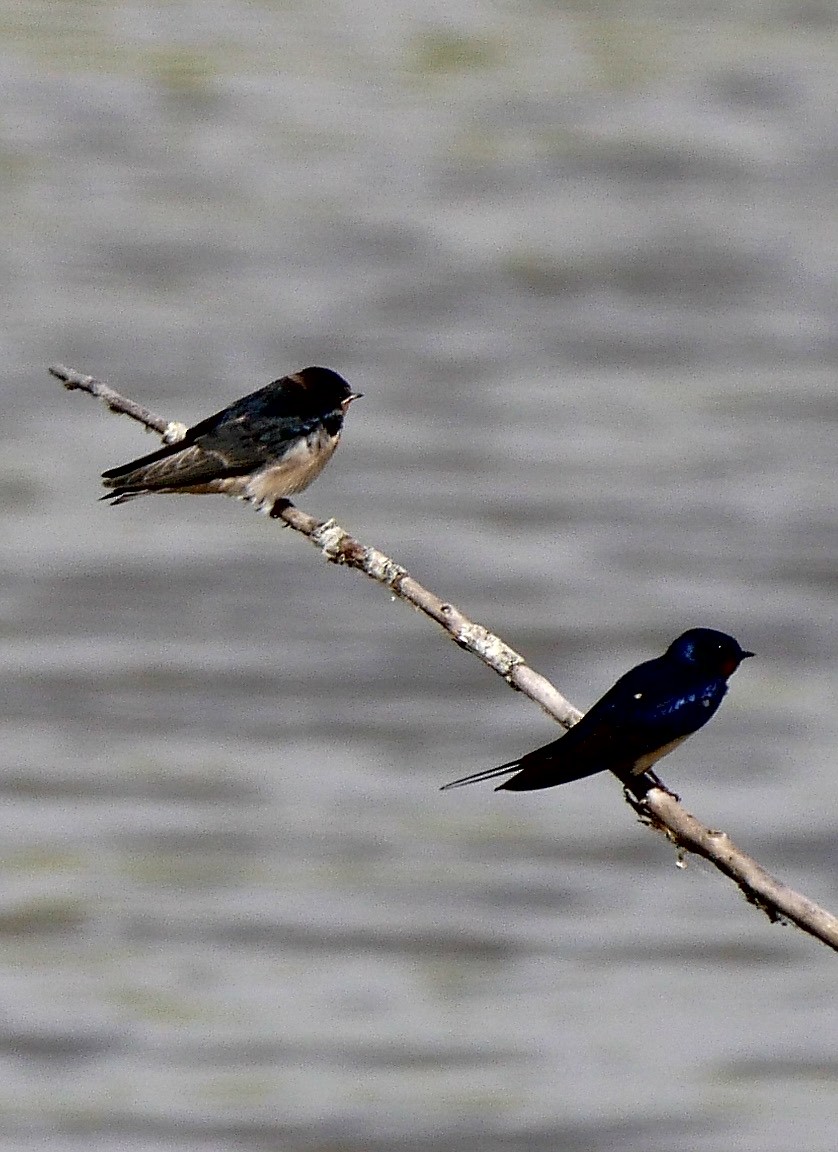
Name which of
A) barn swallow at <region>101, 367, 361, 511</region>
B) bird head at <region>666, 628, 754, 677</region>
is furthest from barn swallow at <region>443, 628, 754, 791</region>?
barn swallow at <region>101, 367, 361, 511</region>

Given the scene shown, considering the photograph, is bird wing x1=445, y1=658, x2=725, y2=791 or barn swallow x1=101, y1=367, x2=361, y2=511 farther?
barn swallow x1=101, y1=367, x2=361, y2=511

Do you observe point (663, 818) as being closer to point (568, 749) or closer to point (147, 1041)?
point (568, 749)

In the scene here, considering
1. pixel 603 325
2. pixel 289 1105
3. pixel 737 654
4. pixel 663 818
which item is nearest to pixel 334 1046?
pixel 289 1105

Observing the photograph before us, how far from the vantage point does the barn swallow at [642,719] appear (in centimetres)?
351

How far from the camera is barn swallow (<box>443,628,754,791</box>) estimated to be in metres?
3.51

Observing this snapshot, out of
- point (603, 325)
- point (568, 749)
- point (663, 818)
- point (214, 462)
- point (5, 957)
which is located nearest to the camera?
point (663, 818)

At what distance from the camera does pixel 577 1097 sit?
9.74m

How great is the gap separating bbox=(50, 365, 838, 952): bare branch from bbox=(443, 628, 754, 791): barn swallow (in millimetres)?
→ 78

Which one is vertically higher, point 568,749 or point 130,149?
point 130,149

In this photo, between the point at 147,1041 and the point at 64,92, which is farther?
the point at 64,92

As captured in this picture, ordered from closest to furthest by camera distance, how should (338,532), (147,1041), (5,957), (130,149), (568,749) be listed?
1. (568,749)
2. (338,532)
3. (147,1041)
4. (5,957)
5. (130,149)

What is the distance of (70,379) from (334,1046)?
6.77m

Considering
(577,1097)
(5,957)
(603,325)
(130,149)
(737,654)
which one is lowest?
(737,654)

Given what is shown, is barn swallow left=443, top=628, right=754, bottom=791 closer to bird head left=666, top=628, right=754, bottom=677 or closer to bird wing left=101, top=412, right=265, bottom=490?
bird head left=666, top=628, right=754, bottom=677
